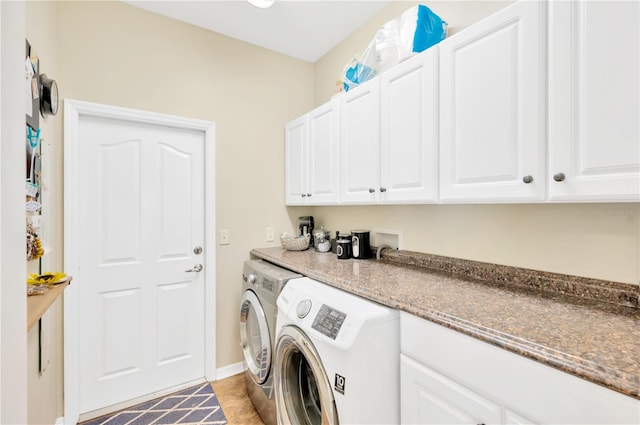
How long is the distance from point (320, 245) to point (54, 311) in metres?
1.69

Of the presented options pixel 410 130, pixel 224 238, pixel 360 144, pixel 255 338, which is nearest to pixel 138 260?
pixel 224 238

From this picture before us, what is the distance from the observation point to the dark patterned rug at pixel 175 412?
Answer: 6.00ft

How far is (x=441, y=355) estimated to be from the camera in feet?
3.18

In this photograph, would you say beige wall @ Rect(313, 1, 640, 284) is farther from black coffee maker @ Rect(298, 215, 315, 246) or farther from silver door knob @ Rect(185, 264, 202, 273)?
silver door knob @ Rect(185, 264, 202, 273)

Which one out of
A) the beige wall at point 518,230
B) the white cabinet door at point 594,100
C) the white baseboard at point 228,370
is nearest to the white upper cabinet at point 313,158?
the beige wall at point 518,230

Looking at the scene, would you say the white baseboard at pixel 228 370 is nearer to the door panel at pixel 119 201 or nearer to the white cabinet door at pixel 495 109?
the door panel at pixel 119 201

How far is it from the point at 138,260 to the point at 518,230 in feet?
7.58

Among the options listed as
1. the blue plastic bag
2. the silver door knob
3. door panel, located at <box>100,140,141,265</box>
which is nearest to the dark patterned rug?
the silver door knob

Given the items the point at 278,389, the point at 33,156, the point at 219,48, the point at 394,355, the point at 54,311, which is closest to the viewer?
the point at 394,355

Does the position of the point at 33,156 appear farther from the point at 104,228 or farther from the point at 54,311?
the point at 54,311

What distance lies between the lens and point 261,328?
5.71ft

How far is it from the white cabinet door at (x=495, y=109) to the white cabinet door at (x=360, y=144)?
43 centimetres

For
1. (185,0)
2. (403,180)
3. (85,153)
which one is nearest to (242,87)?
(185,0)

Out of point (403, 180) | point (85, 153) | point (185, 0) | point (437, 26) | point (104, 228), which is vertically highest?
point (185, 0)
